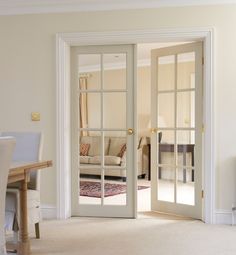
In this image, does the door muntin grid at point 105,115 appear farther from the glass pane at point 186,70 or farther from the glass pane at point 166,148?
the glass pane at point 186,70

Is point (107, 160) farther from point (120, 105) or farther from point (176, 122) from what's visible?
point (176, 122)

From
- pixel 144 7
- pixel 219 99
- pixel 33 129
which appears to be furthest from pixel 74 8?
pixel 219 99

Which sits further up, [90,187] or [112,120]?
[112,120]

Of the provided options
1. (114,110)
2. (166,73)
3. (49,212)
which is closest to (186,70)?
(166,73)

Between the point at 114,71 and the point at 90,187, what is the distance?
139cm

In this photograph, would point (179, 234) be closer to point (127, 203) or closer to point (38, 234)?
point (127, 203)

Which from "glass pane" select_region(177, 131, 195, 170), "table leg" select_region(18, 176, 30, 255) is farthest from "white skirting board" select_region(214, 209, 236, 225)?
"table leg" select_region(18, 176, 30, 255)

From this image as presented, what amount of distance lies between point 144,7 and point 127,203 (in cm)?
224

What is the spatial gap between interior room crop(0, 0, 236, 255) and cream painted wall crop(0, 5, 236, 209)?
11 millimetres

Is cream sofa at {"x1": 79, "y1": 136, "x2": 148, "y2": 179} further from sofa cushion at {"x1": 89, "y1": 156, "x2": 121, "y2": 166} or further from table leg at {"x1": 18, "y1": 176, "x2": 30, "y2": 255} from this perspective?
table leg at {"x1": 18, "y1": 176, "x2": 30, "y2": 255}

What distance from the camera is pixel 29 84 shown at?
447cm

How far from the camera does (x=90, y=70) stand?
14.7ft

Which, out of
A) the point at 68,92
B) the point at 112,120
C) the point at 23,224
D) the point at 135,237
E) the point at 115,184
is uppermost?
the point at 68,92

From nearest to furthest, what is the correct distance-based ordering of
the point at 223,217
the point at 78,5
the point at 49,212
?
1. the point at 223,217
2. the point at 78,5
3. the point at 49,212
